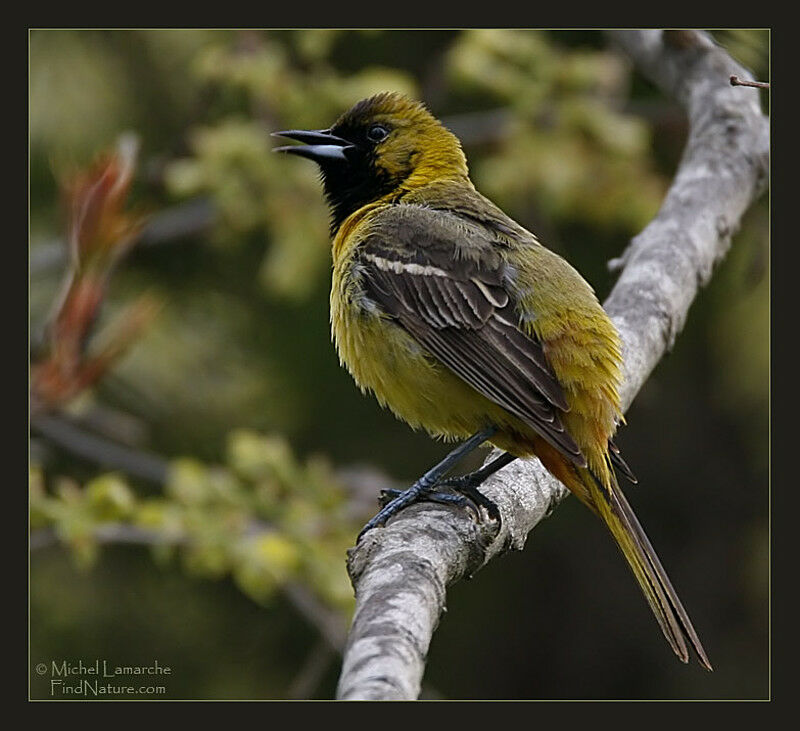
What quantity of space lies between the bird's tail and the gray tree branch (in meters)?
0.24

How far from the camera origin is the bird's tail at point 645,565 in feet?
11.5

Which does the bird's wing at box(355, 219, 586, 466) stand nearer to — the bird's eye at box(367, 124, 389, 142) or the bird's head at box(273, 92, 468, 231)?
the bird's head at box(273, 92, 468, 231)

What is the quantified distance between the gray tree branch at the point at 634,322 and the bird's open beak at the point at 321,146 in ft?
4.03

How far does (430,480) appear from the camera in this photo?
3.89 meters

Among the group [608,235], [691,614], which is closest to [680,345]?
[608,235]

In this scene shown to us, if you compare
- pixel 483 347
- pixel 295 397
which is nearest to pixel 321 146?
pixel 483 347

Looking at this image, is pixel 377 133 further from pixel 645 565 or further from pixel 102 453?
pixel 645 565

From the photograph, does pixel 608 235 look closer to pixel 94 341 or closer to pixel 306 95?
pixel 306 95

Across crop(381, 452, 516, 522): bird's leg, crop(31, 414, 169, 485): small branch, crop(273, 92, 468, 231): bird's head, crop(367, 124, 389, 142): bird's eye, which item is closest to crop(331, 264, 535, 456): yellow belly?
crop(381, 452, 516, 522): bird's leg

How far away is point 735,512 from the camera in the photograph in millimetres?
8117

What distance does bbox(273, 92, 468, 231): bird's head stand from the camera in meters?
5.04

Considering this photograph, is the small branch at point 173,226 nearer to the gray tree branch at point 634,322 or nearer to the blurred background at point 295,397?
the blurred background at point 295,397

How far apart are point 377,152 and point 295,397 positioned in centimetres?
241

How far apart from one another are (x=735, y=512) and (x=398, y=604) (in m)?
5.84
